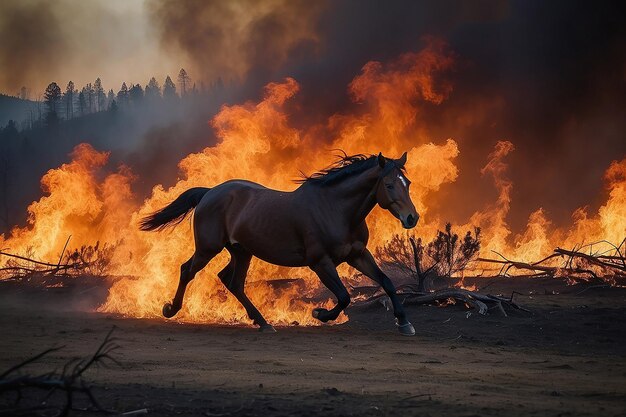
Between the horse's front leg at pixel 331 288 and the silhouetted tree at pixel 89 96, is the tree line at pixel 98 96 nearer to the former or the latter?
the silhouetted tree at pixel 89 96

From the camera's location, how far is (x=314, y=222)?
443 inches

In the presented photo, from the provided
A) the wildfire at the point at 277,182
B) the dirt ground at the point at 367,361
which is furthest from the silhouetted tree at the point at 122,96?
the dirt ground at the point at 367,361

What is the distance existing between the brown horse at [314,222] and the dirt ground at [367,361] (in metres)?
0.89

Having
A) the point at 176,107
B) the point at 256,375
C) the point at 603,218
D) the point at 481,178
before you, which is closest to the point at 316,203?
the point at 256,375

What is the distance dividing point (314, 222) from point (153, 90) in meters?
125

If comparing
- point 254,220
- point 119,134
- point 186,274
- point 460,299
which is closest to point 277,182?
point 186,274

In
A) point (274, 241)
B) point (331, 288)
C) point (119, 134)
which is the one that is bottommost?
→ point (331, 288)

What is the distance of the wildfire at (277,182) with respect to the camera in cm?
1479

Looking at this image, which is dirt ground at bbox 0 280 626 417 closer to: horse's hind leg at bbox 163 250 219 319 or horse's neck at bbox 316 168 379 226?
horse's hind leg at bbox 163 250 219 319

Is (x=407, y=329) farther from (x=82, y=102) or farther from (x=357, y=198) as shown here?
(x=82, y=102)

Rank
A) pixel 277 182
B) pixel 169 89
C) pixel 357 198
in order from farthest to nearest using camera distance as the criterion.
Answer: pixel 169 89, pixel 277 182, pixel 357 198

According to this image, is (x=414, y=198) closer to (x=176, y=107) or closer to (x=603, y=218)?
(x=603, y=218)

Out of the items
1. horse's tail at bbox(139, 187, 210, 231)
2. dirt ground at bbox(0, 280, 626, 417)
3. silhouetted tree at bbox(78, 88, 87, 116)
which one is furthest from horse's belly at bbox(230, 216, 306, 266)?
silhouetted tree at bbox(78, 88, 87, 116)

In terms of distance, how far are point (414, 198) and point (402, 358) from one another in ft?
31.2
